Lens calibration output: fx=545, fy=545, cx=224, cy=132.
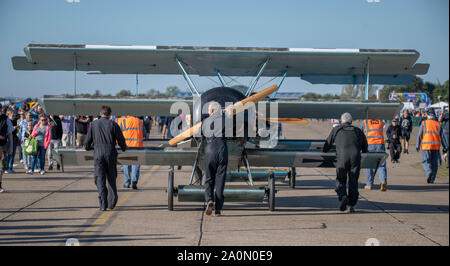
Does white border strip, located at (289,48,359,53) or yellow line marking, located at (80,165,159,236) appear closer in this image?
yellow line marking, located at (80,165,159,236)

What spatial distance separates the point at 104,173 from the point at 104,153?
1.17ft

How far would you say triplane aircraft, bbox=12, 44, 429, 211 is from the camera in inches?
372

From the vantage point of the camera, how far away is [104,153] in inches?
373

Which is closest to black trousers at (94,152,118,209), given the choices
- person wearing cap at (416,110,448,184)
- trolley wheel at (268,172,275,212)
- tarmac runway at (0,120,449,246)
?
tarmac runway at (0,120,449,246)

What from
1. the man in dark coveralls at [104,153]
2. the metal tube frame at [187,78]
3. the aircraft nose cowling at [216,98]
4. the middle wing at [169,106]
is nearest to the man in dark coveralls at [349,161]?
the middle wing at [169,106]

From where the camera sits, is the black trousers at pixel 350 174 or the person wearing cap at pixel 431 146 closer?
the black trousers at pixel 350 174

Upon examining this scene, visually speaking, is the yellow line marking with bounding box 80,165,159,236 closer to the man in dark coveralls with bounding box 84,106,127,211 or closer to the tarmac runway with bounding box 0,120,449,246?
the tarmac runway with bounding box 0,120,449,246

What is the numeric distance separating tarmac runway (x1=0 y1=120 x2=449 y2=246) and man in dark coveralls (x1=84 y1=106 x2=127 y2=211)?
0.97ft

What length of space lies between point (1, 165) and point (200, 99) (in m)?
4.67

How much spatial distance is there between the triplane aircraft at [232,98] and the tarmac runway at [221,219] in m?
0.62

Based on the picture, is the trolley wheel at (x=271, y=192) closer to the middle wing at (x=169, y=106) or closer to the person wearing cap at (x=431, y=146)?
the middle wing at (x=169, y=106)

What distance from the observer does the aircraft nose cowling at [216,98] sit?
934 cm
